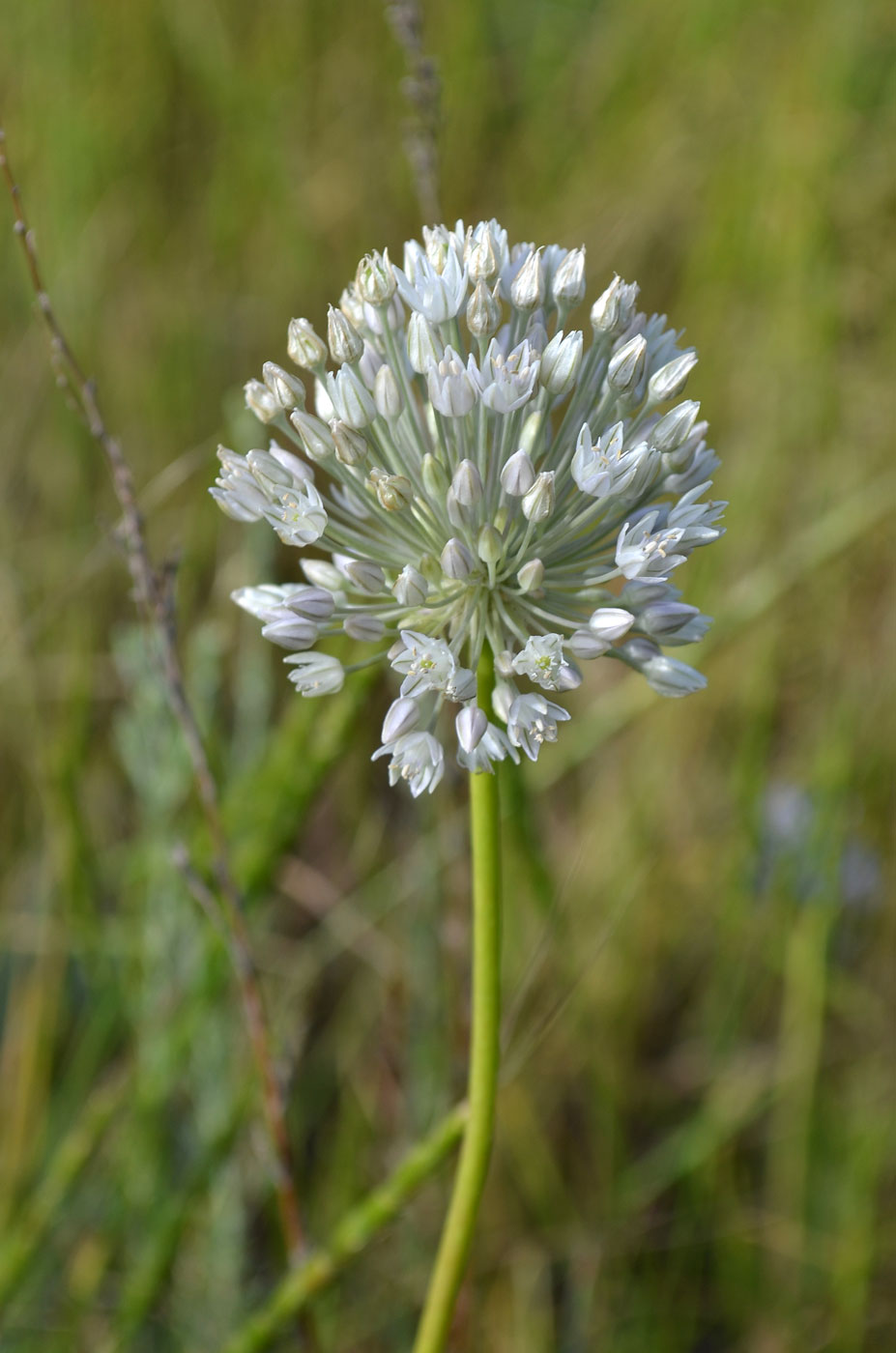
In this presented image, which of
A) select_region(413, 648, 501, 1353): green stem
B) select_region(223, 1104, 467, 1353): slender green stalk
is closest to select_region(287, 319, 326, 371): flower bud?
select_region(413, 648, 501, 1353): green stem

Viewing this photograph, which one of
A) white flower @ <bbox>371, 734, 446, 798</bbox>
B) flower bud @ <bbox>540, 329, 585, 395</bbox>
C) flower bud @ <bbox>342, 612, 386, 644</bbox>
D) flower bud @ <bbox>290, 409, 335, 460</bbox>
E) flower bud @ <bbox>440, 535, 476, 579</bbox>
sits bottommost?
white flower @ <bbox>371, 734, 446, 798</bbox>

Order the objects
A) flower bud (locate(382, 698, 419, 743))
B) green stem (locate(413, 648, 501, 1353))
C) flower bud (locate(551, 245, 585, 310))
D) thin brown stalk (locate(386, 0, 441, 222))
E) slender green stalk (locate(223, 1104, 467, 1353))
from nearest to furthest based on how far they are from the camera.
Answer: green stem (locate(413, 648, 501, 1353)) < flower bud (locate(382, 698, 419, 743)) < slender green stalk (locate(223, 1104, 467, 1353)) < flower bud (locate(551, 245, 585, 310)) < thin brown stalk (locate(386, 0, 441, 222))

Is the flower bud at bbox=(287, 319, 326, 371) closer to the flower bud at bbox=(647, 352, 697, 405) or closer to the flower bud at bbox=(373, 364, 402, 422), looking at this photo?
the flower bud at bbox=(373, 364, 402, 422)

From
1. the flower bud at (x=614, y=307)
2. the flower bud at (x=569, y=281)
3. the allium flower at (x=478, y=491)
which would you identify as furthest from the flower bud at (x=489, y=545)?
the flower bud at (x=569, y=281)

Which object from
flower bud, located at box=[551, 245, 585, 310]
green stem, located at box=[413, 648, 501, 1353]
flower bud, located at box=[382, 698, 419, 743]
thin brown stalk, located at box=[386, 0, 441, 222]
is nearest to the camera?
green stem, located at box=[413, 648, 501, 1353]

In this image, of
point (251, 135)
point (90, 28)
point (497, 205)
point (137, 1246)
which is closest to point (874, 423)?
point (497, 205)

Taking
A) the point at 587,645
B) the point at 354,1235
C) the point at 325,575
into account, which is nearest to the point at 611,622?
the point at 587,645

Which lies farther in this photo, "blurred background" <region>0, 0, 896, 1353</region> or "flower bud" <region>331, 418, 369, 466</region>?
Result: "blurred background" <region>0, 0, 896, 1353</region>

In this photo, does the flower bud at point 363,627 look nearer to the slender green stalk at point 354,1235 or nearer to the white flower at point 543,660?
the white flower at point 543,660
